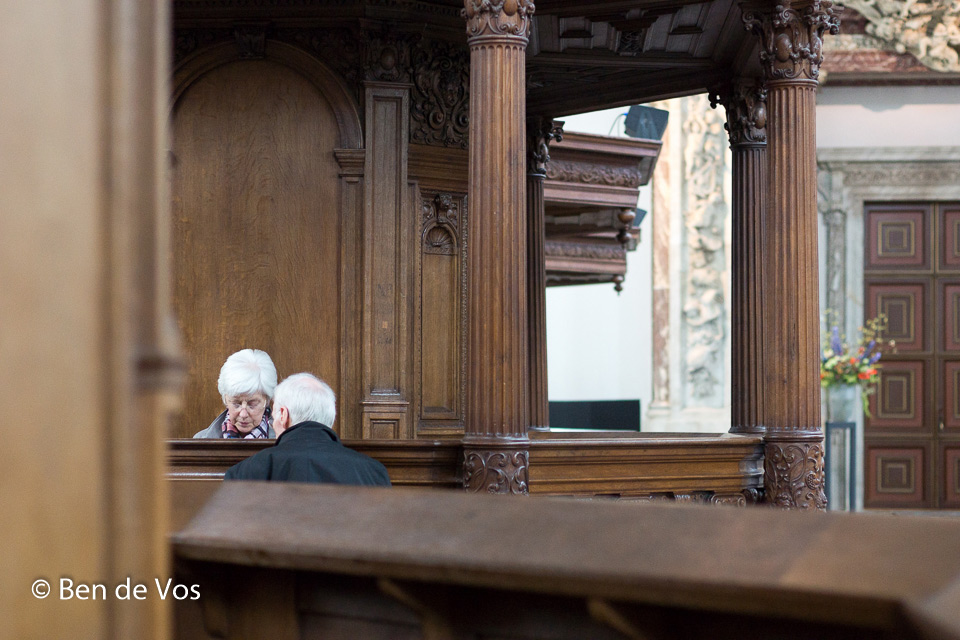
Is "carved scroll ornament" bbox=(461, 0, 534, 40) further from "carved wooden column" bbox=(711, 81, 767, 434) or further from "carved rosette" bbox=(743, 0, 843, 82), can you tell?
"carved wooden column" bbox=(711, 81, 767, 434)

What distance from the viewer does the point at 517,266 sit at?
5.75m

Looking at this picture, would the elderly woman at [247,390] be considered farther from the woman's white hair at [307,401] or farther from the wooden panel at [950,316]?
the wooden panel at [950,316]

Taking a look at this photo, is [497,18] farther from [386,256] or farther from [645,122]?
[645,122]

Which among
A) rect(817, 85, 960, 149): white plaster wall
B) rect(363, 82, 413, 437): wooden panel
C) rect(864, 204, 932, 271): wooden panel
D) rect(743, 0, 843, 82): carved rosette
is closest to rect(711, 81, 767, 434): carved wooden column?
rect(743, 0, 843, 82): carved rosette

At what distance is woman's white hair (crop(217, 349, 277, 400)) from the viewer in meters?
5.68

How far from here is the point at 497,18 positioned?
5.81 metres

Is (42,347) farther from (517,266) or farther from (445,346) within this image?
(445,346)

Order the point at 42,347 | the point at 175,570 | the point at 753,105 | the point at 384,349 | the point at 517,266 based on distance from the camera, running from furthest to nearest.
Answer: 1. the point at 753,105
2. the point at 384,349
3. the point at 517,266
4. the point at 175,570
5. the point at 42,347

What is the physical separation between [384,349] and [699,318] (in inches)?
299

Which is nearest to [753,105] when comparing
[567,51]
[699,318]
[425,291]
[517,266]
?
[567,51]

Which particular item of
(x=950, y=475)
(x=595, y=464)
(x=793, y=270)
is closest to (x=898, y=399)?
(x=950, y=475)

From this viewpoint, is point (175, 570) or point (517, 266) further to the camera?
point (517, 266)

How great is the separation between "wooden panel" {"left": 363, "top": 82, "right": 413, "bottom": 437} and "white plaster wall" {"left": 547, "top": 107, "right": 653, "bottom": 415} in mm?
9132

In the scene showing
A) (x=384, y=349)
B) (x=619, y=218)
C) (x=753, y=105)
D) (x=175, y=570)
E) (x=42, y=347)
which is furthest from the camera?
(x=619, y=218)
